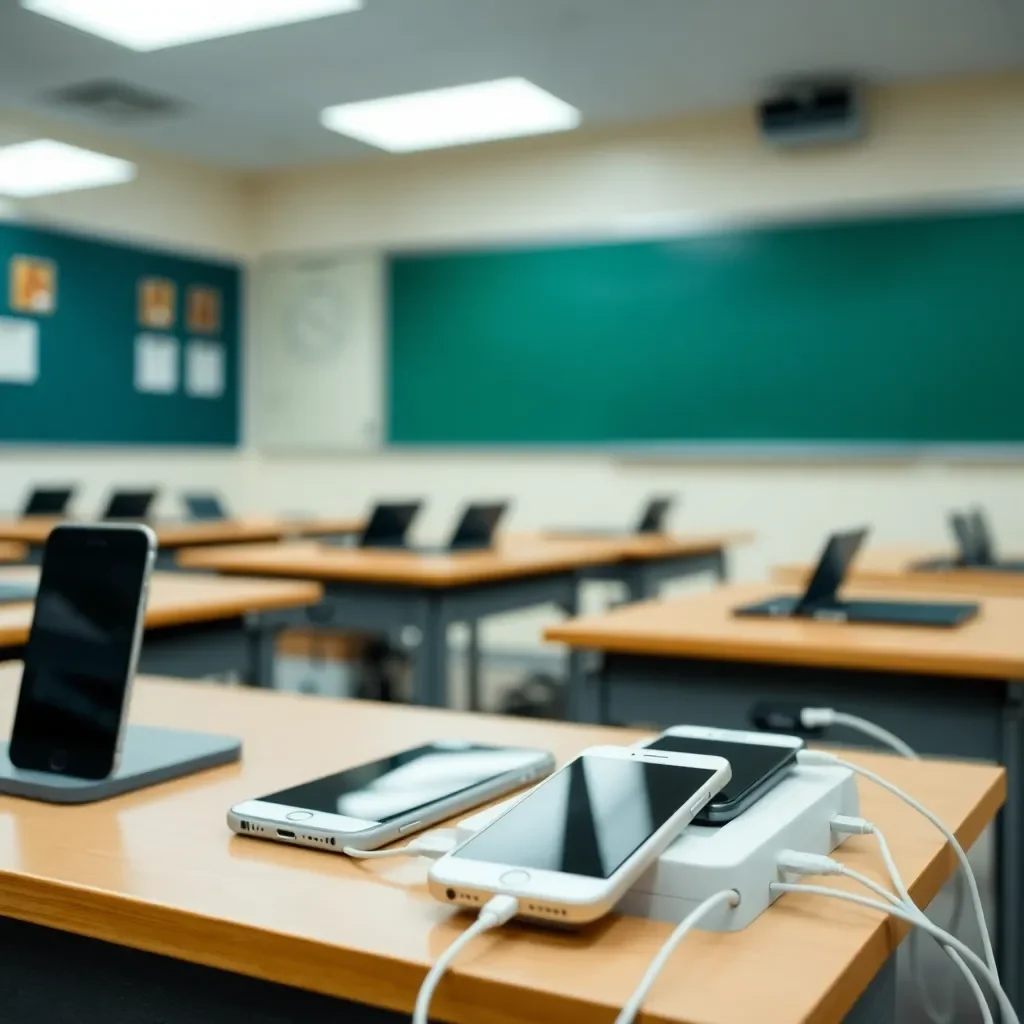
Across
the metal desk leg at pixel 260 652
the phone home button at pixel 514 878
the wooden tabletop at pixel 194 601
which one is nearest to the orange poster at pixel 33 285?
the wooden tabletop at pixel 194 601

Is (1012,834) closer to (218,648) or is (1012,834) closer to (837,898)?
(837,898)

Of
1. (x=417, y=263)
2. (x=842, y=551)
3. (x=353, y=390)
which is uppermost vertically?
(x=417, y=263)

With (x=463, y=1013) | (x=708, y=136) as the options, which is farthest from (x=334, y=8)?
(x=463, y=1013)

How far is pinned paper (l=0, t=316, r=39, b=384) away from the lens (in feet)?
19.7

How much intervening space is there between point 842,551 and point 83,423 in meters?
5.12

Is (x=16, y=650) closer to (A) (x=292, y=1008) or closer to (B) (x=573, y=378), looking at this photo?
(A) (x=292, y=1008)

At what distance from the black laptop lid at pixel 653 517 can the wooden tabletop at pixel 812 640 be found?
2.63 meters

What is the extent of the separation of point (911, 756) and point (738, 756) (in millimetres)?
333

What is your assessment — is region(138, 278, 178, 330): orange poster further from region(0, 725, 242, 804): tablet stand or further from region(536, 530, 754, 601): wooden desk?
region(0, 725, 242, 804): tablet stand

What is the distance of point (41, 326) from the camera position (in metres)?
6.18

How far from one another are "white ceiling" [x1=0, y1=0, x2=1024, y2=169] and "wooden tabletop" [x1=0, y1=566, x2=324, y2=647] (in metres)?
2.75

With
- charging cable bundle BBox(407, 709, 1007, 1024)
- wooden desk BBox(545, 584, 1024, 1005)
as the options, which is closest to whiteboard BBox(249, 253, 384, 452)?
wooden desk BBox(545, 584, 1024, 1005)

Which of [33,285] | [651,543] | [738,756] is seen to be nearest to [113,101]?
[33,285]

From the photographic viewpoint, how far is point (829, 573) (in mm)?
2221
